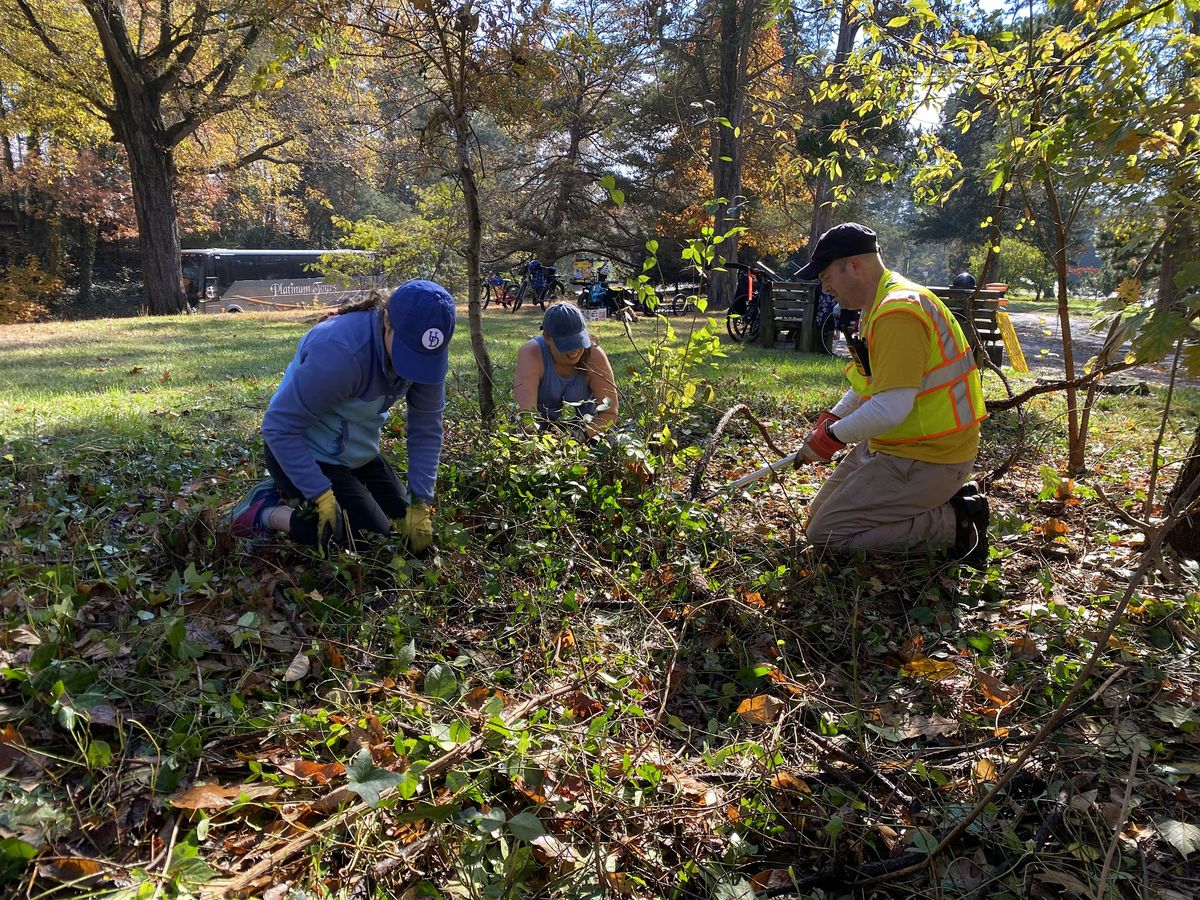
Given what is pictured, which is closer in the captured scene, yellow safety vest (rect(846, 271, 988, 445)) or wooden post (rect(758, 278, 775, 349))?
yellow safety vest (rect(846, 271, 988, 445))

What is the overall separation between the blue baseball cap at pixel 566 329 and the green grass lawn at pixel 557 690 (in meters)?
0.50

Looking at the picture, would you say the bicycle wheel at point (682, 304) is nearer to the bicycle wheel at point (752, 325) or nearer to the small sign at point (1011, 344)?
the small sign at point (1011, 344)

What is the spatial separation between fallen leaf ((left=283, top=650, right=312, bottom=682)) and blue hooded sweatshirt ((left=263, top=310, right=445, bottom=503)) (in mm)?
738

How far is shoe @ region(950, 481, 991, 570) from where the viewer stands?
3.11 meters

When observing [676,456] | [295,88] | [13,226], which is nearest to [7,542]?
[676,456]

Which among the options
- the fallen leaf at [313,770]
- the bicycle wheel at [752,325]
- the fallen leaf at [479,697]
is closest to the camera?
the fallen leaf at [313,770]

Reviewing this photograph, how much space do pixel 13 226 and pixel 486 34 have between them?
27.2 metres

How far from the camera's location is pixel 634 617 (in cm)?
270

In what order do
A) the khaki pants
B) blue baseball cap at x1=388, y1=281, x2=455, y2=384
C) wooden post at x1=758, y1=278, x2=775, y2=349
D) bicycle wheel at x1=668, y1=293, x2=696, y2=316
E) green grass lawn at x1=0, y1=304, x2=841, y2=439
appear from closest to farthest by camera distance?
1. blue baseball cap at x1=388, y1=281, x2=455, y2=384
2. the khaki pants
3. bicycle wheel at x1=668, y1=293, x2=696, y2=316
4. green grass lawn at x1=0, y1=304, x2=841, y2=439
5. wooden post at x1=758, y1=278, x2=775, y2=349

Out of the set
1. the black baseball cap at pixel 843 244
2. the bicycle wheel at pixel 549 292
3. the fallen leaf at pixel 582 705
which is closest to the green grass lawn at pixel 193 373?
the black baseball cap at pixel 843 244

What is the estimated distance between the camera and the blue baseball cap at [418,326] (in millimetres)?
2658

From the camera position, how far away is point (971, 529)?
10.2ft

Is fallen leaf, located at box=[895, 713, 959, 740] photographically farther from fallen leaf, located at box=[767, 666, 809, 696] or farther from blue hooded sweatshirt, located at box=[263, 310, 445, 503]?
blue hooded sweatshirt, located at box=[263, 310, 445, 503]

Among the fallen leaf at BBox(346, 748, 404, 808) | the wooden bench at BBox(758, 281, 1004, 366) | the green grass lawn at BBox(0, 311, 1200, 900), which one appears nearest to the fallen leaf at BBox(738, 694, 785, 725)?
the green grass lawn at BBox(0, 311, 1200, 900)
